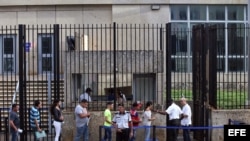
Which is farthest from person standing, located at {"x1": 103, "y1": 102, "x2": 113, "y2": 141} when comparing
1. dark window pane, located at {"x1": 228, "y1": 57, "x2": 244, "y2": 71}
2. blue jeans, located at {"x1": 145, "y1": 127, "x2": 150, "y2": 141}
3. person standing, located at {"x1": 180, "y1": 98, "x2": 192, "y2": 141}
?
dark window pane, located at {"x1": 228, "y1": 57, "x2": 244, "y2": 71}

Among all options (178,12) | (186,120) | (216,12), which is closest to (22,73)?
(186,120)

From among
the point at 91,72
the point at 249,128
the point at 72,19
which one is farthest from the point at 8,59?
the point at 249,128

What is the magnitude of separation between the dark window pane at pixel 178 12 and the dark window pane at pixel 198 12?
0.38 metres

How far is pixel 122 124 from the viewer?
57.4 ft

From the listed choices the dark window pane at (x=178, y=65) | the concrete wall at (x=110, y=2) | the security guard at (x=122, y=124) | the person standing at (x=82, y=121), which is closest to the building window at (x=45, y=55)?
the concrete wall at (x=110, y=2)

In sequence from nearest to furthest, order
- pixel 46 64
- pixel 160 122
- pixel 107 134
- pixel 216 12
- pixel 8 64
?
1. pixel 107 134
2. pixel 160 122
3. pixel 46 64
4. pixel 8 64
5. pixel 216 12

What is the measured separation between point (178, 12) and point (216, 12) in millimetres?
2055

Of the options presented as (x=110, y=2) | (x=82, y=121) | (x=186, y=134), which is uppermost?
(x=110, y=2)

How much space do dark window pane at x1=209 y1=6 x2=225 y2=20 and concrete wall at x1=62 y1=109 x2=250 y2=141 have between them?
46.4 feet

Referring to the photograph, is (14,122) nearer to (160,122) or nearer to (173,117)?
(160,122)

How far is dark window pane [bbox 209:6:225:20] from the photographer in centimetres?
3170

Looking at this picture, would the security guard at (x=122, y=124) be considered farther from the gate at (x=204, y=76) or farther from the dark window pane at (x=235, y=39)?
the dark window pane at (x=235, y=39)

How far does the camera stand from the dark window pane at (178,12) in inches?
1243

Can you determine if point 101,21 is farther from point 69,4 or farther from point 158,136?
point 158,136
